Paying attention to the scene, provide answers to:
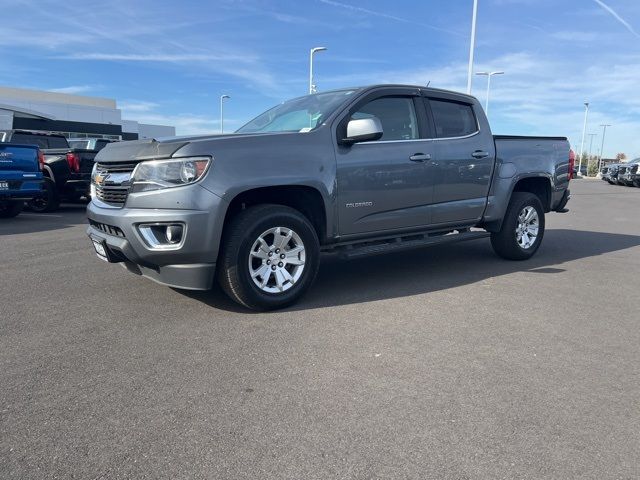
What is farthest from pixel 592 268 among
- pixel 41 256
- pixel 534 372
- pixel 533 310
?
pixel 41 256

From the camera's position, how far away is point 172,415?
2674mm

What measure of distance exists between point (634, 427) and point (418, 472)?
1.27 meters

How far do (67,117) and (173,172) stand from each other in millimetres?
61425

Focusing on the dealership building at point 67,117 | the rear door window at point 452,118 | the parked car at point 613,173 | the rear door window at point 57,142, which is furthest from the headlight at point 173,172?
the dealership building at point 67,117

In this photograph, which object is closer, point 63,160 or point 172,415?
point 172,415

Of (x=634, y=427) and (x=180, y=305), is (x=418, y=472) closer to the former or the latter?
(x=634, y=427)

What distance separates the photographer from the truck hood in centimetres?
393

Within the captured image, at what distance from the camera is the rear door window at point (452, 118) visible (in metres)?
5.59

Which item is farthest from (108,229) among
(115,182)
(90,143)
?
(90,143)

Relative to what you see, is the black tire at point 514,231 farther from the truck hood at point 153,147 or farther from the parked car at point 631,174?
the parked car at point 631,174

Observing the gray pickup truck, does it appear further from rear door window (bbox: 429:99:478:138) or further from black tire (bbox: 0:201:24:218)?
black tire (bbox: 0:201:24:218)

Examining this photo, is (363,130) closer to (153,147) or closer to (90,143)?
(153,147)

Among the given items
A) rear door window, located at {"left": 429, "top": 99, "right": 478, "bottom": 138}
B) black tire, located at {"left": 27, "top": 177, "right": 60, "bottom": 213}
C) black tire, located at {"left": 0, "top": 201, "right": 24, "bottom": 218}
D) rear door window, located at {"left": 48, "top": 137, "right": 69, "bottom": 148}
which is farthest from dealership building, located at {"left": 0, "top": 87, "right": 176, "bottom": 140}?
rear door window, located at {"left": 429, "top": 99, "right": 478, "bottom": 138}

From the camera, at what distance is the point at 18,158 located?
375 inches
